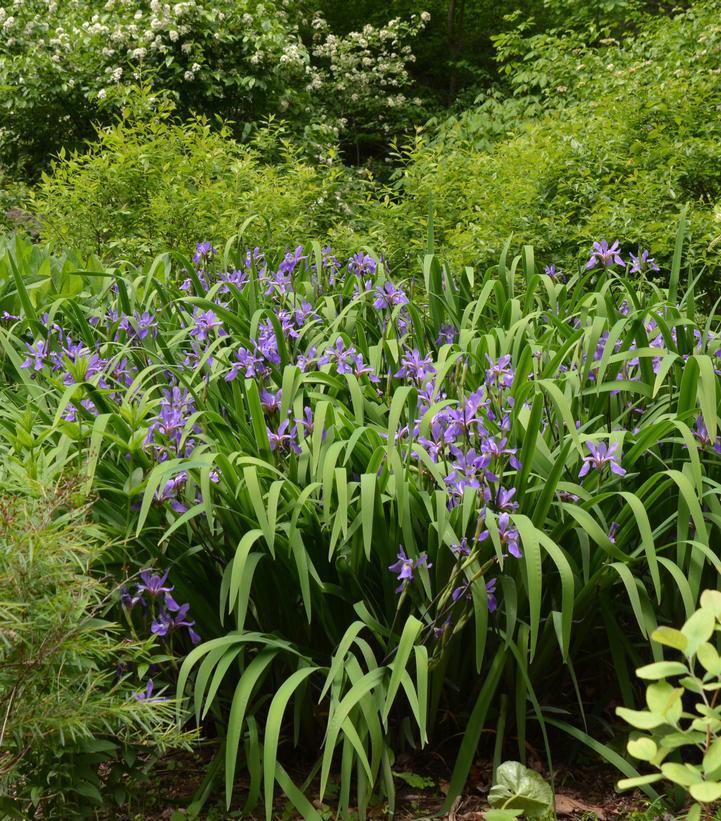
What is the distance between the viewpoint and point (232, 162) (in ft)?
18.5

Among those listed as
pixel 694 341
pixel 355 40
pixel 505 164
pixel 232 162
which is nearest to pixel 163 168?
pixel 232 162

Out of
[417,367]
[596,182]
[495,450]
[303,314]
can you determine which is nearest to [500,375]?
[417,367]

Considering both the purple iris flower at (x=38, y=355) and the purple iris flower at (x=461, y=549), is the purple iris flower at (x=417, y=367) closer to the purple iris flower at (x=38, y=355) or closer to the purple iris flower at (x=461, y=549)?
the purple iris flower at (x=461, y=549)

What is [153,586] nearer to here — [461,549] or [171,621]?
[171,621]

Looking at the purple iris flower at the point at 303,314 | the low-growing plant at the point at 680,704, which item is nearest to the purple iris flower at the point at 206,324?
the purple iris flower at the point at 303,314

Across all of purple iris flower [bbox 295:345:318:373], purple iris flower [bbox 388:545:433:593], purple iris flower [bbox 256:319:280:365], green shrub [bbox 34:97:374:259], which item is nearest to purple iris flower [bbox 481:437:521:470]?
purple iris flower [bbox 388:545:433:593]

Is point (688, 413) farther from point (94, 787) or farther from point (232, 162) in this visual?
point (232, 162)

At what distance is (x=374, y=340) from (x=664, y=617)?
139 centimetres

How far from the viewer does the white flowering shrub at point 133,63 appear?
328 inches

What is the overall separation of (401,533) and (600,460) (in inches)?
19.6

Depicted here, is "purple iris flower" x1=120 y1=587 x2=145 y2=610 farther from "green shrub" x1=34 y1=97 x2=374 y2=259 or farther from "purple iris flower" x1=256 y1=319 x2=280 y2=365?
"green shrub" x1=34 y1=97 x2=374 y2=259

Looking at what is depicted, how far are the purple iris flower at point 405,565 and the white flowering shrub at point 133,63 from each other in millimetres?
6541

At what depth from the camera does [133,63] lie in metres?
8.55

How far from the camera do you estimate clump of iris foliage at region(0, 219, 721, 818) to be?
1.96 meters
